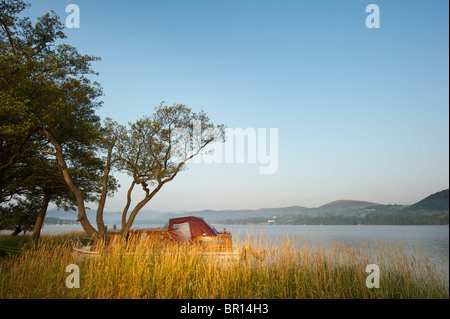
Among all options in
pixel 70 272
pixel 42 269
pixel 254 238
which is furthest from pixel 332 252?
pixel 42 269

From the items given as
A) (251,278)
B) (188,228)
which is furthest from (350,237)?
(251,278)

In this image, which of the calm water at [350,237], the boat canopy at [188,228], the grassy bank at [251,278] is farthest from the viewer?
the boat canopy at [188,228]

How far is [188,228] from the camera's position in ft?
40.5

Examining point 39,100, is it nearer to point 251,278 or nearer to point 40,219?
point 40,219

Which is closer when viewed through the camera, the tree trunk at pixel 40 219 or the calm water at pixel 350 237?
the calm water at pixel 350 237

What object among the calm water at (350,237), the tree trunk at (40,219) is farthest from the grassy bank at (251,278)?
the tree trunk at (40,219)

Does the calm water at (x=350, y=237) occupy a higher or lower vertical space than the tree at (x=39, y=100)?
lower

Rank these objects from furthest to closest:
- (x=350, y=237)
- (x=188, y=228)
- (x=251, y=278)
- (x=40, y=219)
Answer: (x=350, y=237)
(x=40, y=219)
(x=188, y=228)
(x=251, y=278)

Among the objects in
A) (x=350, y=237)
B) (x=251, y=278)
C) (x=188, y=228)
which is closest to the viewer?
(x=251, y=278)

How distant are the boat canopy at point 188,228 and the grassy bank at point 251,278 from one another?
14.7ft

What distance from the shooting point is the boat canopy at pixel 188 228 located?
482 inches

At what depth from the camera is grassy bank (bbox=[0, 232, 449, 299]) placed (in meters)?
6.22

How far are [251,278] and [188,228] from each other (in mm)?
5994

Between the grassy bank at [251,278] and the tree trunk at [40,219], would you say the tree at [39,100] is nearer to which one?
the tree trunk at [40,219]
